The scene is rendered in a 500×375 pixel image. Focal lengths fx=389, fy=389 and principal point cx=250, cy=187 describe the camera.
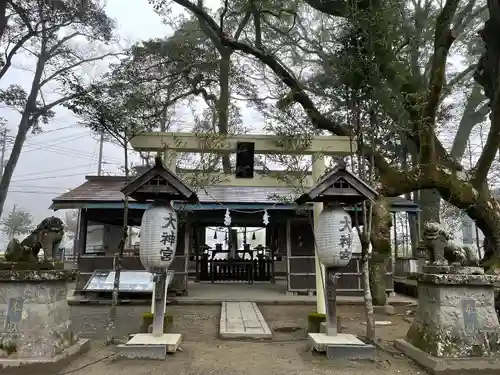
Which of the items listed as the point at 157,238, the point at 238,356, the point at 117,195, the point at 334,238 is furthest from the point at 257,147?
the point at 117,195

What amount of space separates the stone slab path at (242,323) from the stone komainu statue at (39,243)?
9.84 ft

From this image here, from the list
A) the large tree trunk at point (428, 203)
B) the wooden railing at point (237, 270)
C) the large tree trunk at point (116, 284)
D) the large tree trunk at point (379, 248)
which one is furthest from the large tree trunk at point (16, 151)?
the large tree trunk at point (428, 203)

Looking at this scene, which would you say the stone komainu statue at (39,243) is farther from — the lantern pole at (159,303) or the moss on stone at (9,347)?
the lantern pole at (159,303)

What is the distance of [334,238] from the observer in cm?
556

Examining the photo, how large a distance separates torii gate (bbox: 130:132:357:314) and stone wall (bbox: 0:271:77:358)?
9.73ft

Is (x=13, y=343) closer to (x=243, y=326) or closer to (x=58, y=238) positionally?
(x=58, y=238)

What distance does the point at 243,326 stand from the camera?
7.04m

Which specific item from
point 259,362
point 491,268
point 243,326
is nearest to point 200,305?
point 243,326

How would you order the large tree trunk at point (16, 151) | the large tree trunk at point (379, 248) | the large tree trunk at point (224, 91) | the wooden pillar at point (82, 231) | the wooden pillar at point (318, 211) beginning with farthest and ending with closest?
1. the large tree trunk at point (16, 151)
2. the large tree trunk at point (224, 91)
3. the wooden pillar at point (82, 231)
4. the large tree trunk at point (379, 248)
5. the wooden pillar at point (318, 211)

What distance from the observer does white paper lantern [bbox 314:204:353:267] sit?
5523mm

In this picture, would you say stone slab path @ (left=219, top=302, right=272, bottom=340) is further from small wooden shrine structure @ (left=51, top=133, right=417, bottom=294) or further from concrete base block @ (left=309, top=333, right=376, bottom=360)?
small wooden shrine structure @ (left=51, top=133, right=417, bottom=294)

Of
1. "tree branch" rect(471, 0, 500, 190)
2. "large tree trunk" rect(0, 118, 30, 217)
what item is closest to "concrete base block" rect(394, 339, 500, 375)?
"tree branch" rect(471, 0, 500, 190)

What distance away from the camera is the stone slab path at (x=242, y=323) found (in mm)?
6375

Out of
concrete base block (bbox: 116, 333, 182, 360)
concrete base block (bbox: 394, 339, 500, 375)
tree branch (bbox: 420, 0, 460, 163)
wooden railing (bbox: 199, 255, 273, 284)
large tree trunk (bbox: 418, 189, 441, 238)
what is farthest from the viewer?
large tree trunk (bbox: 418, 189, 441, 238)
